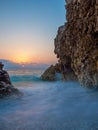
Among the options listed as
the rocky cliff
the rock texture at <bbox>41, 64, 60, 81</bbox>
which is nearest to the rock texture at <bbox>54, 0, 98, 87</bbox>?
the rocky cliff

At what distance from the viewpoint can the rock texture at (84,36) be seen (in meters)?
19.7

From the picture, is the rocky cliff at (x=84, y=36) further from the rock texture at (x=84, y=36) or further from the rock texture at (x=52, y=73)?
the rock texture at (x=52, y=73)

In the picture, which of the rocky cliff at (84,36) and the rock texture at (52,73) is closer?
the rocky cliff at (84,36)

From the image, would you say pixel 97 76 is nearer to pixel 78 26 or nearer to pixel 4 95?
pixel 78 26

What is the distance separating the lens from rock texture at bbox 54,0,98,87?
64.5 ft

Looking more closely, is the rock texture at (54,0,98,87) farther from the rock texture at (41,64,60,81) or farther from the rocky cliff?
the rock texture at (41,64,60,81)

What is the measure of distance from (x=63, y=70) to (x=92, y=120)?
28.7 meters

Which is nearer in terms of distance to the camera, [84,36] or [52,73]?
[84,36]

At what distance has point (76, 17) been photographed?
2378 centimetres

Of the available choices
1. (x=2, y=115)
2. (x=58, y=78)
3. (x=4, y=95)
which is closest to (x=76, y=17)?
(x=4, y=95)

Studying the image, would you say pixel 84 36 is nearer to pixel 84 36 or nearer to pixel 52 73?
pixel 84 36

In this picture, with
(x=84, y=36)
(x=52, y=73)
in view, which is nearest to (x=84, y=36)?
(x=84, y=36)

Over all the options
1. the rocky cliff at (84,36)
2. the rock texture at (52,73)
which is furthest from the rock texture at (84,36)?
the rock texture at (52,73)

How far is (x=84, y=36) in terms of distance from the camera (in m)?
21.6
